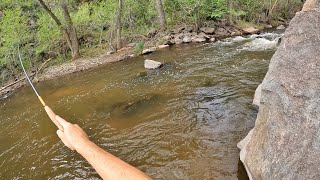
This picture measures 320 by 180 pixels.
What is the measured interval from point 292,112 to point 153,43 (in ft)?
50.3

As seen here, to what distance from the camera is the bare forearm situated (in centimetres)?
195

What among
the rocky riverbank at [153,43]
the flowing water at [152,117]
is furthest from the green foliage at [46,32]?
the flowing water at [152,117]

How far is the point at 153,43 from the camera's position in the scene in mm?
18469

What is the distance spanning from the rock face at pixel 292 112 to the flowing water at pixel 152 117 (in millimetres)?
1129

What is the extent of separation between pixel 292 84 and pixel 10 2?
16.8 m

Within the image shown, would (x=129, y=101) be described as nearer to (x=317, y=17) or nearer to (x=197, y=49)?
(x=317, y=17)

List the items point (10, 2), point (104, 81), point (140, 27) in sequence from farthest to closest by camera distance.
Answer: point (140, 27) → point (10, 2) → point (104, 81)

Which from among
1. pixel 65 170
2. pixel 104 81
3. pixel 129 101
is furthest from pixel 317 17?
pixel 104 81

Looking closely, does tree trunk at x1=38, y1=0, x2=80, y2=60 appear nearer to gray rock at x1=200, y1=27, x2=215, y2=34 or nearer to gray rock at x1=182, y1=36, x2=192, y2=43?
gray rock at x1=182, y1=36, x2=192, y2=43

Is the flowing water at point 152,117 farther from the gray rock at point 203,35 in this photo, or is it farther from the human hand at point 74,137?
the gray rock at point 203,35

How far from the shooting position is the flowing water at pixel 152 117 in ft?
18.5

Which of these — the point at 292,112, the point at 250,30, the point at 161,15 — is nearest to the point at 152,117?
the point at 292,112

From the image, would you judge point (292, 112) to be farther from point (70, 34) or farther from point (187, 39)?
point (70, 34)

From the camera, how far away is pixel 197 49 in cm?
1523
